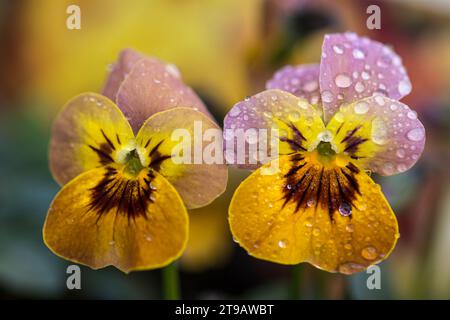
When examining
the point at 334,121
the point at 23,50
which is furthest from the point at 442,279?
the point at 23,50

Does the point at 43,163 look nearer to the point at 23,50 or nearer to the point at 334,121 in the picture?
the point at 23,50

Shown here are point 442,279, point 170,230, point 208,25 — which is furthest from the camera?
point 208,25

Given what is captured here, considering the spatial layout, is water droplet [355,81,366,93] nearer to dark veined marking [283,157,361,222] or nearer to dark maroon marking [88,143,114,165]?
dark veined marking [283,157,361,222]

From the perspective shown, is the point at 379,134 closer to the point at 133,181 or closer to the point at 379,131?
the point at 379,131

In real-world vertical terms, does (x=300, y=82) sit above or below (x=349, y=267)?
above

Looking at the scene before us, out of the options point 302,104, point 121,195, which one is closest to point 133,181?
point 121,195

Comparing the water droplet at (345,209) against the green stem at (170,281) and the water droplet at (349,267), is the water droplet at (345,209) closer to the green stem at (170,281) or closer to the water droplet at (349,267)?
the water droplet at (349,267)

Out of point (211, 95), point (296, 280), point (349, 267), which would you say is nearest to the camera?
point (349, 267)
